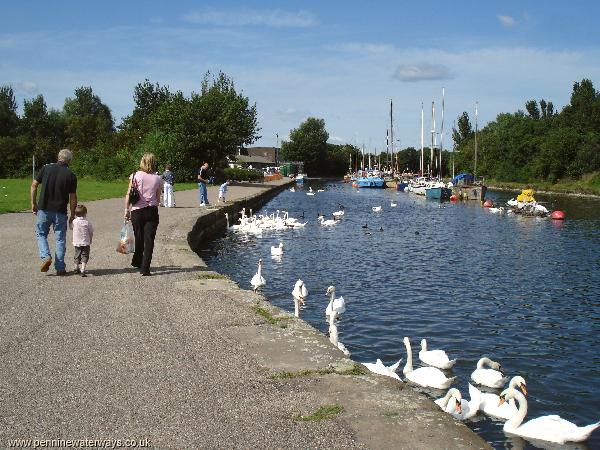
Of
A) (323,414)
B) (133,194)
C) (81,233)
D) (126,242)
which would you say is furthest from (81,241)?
(323,414)

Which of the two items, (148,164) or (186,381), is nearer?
(186,381)

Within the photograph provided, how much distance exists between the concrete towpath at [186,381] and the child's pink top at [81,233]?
1.26 m

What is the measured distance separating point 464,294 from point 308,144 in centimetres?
14164

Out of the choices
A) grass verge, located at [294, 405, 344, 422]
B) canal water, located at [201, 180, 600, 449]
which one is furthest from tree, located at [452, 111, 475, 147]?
grass verge, located at [294, 405, 344, 422]

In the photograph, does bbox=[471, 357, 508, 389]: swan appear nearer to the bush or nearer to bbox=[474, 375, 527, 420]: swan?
bbox=[474, 375, 527, 420]: swan

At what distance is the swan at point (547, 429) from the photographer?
7.16m

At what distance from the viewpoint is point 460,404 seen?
7.82 metres

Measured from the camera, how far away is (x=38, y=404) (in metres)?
4.98

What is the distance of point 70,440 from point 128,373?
1442 mm

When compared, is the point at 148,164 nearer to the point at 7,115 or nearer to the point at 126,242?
the point at 126,242

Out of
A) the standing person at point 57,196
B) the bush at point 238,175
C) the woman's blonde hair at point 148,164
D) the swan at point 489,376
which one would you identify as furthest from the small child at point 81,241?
the bush at point 238,175

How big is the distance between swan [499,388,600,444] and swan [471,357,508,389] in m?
1.50

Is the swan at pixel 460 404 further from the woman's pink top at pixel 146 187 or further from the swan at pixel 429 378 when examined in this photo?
the woman's pink top at pixel 146 187

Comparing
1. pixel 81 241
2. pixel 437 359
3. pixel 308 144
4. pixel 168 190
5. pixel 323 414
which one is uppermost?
pixel 308 144
